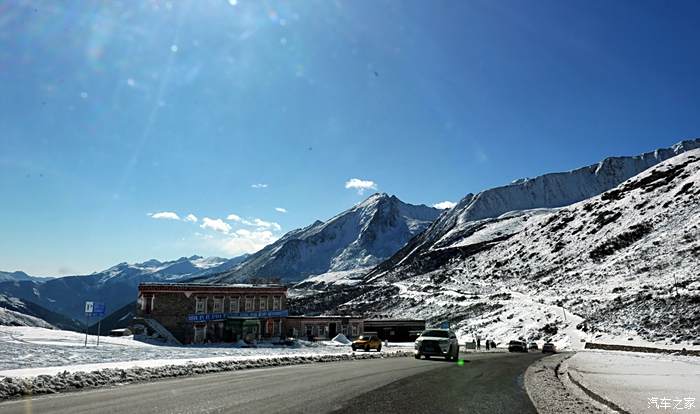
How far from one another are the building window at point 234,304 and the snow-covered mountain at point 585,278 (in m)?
42.7

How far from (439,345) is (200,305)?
139 ft

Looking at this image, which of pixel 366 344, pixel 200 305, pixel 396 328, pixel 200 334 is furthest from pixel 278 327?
pixel 396 328

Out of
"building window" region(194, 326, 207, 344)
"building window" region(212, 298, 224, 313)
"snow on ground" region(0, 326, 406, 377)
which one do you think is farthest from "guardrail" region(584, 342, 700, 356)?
"building window" region(194, 326, 207, 344)

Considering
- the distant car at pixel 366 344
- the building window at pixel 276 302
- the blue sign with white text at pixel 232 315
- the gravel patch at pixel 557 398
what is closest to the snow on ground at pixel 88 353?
the distant car at pixel 366 344

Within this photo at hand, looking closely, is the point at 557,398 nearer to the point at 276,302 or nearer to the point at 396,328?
the point at 276,302

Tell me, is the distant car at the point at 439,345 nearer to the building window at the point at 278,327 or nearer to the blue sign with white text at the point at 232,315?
the blue sign with white text at the point at 232,315

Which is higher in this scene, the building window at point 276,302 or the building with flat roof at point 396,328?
the building window at point 276,302

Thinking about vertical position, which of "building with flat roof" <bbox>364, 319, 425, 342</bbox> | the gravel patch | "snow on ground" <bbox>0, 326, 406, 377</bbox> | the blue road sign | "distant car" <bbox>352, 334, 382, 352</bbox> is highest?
the blue road sign

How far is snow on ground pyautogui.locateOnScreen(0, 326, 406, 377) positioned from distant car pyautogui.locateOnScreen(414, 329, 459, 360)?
25.7 feet

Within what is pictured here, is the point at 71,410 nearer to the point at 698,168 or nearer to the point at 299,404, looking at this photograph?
the point at 299,404

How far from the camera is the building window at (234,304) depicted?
67000 millimetres

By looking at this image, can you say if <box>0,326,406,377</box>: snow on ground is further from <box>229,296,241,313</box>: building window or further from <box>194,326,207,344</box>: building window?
<box>194,326,207,344</box>: building window

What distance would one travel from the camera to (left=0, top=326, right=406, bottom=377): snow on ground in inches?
795

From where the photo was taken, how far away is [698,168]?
5359 inches
